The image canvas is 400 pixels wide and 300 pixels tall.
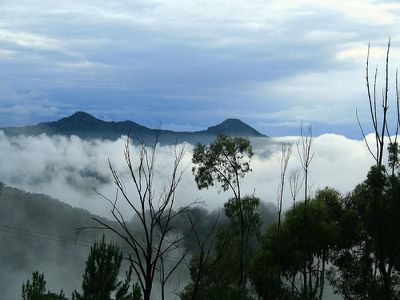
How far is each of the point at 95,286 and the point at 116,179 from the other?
12330mm

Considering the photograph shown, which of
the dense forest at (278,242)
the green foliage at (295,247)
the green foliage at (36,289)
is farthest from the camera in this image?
the green foliage at (36,289)

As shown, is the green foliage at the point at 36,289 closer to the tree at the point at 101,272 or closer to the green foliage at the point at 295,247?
the tree at the point at 101,272

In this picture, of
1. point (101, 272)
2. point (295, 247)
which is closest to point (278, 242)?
point (295, 247)

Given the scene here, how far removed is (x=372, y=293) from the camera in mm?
28406

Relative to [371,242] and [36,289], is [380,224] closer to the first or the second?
[371,242]

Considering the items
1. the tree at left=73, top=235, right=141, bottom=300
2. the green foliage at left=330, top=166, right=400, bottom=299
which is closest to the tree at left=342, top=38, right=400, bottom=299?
the green foliage at left=330, top=166, right=400, bottom=299

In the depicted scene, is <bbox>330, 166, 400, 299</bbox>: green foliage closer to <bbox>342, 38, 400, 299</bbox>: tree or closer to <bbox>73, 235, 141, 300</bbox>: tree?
<bbox>342, 38, 400, 299</bbox>: tree

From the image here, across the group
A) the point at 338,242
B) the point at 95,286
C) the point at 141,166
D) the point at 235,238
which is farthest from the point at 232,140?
the point at 141,166

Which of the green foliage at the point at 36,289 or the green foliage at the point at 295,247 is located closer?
the green foliage at the point at 295,247

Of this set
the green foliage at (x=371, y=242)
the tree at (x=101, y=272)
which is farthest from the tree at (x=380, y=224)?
the tree at (x=101, y=272)

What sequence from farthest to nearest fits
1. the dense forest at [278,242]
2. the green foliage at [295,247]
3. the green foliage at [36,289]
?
1. the green foliage at [36,289]
2. the green foliage at [295,247]
3. the dense forest at [278,242]

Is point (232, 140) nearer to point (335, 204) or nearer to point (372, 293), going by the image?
point (335, 204)

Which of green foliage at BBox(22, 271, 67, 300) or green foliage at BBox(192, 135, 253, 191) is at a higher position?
green foliage at BBox(192, 135, 253, 191)

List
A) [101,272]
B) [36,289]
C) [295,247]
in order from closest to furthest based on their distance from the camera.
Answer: [101,272]
[295,247]
[36,289]
